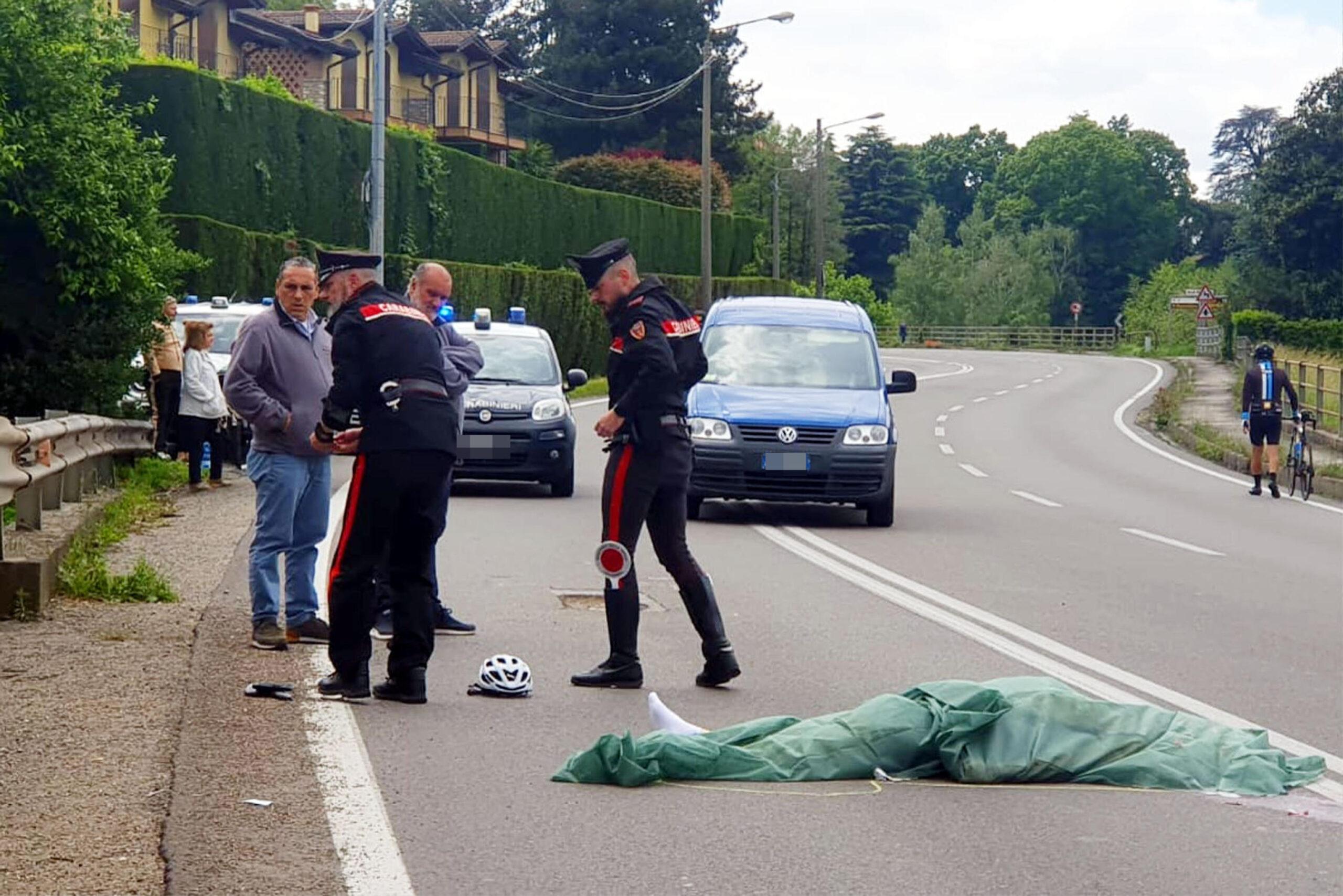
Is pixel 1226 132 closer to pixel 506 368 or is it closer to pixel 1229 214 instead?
pixel 1229 214

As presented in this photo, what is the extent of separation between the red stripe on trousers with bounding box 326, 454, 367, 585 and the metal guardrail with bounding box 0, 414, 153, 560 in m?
2.68

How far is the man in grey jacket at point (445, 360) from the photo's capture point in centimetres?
998

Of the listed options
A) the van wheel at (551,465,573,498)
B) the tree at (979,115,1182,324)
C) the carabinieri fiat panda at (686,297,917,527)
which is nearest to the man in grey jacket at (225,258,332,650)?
the carabinieri fiat panda at (686,297,917,527)

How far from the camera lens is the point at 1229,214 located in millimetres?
136875

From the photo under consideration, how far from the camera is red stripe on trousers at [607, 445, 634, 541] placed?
8.57 m

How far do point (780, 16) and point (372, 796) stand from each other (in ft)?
157

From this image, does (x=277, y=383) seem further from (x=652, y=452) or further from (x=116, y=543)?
(x=116, y=543)

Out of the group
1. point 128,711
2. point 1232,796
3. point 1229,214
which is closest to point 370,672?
point 128,711

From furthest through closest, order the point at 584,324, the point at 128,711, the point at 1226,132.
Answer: the point at 1226,132, the point at 584,324, the point at 128,711

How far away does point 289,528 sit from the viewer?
953 cm

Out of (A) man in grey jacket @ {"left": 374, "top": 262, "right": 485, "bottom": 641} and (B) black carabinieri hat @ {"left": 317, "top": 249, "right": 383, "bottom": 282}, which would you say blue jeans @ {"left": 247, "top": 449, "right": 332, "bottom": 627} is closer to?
(A) man in grey jacket @ {"left": 374, "top": 262, "right": 485, "bottom": 641}

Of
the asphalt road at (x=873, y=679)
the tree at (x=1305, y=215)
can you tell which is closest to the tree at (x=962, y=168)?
the tree at (x=1305, y=215)

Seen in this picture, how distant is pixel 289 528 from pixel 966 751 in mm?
3899

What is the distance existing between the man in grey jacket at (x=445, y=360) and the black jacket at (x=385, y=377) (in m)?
1.37
